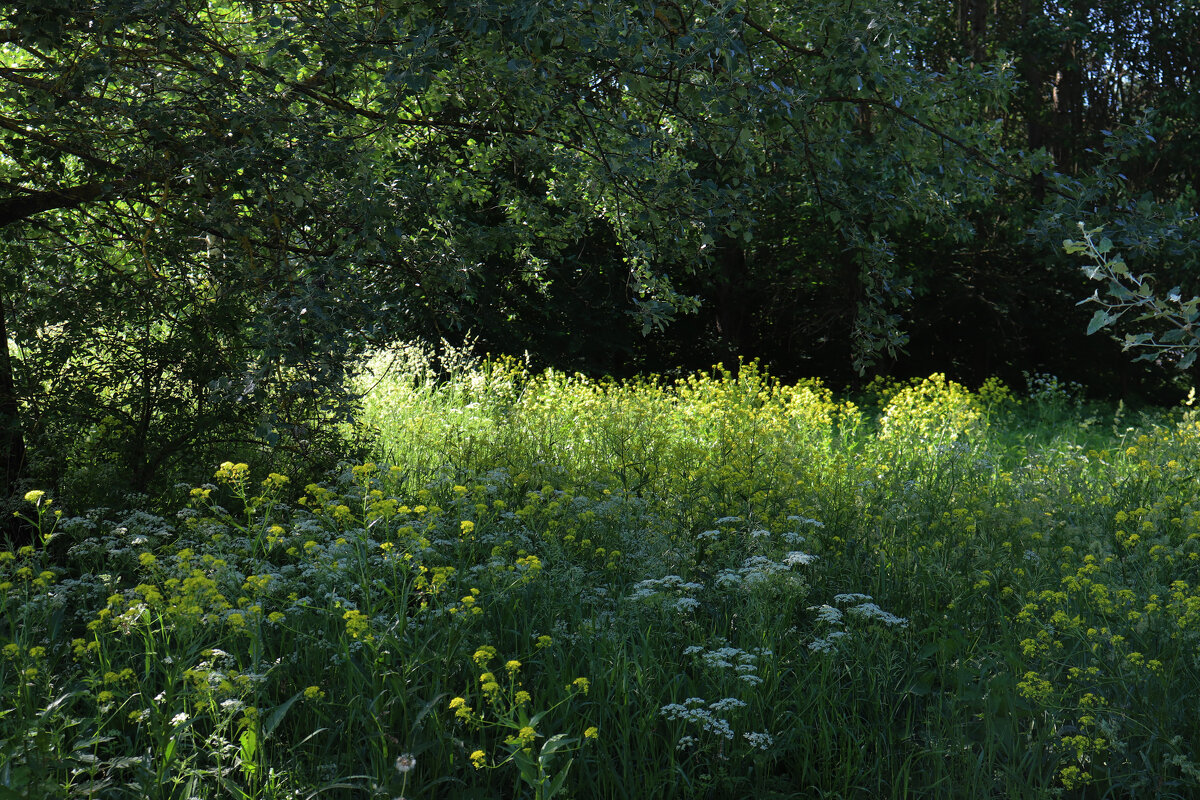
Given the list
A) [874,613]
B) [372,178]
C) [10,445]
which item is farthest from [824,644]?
[10,445]

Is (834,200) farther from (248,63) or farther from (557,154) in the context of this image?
(248,63)

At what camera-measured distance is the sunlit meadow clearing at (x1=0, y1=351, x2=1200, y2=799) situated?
2.72 metres

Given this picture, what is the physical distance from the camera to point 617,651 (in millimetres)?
3186

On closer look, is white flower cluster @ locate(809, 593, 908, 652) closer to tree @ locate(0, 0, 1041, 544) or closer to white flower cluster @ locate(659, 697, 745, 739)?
white flower cluster @ locate(659, 697, 745, 739)

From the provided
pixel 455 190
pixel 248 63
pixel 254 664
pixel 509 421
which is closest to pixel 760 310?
pixel 509 421

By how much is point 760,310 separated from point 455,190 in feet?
36.2

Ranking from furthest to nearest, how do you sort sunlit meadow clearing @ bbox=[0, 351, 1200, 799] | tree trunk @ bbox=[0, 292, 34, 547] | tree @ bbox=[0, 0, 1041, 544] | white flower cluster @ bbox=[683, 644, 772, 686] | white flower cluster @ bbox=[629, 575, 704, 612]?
tree trunk @ bbox=[0, 292, 34, 547]
tree @ bbox=[0, 0, 1041, 544]
white flower cluster @ bbox=[629, 575, 704, 612]
white flower cluster @ bbox=[683, 644, 772, 686]
sunlit meadow clearing @ bbox=[0, 351, 1200, 799]

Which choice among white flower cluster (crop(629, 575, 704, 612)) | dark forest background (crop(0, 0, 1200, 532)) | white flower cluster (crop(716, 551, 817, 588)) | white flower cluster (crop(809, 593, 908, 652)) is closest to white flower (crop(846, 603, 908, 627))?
white flower cluster (crop(809, 593, 908, 652))

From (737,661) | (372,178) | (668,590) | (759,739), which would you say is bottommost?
(759,739)

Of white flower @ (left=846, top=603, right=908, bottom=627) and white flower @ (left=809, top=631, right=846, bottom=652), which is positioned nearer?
white flower @ (left=809, top=631, right=846, bottom=652)

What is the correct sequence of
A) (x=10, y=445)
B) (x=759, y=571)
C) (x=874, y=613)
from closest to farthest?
(x=874, y=613) < (x=759, y=571) < (x=10, y=445)

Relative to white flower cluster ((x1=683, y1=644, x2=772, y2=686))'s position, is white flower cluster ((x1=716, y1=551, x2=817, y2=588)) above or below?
above

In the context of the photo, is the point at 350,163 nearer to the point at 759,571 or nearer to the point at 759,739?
the point at 759,571

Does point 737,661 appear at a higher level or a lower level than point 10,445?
lower
